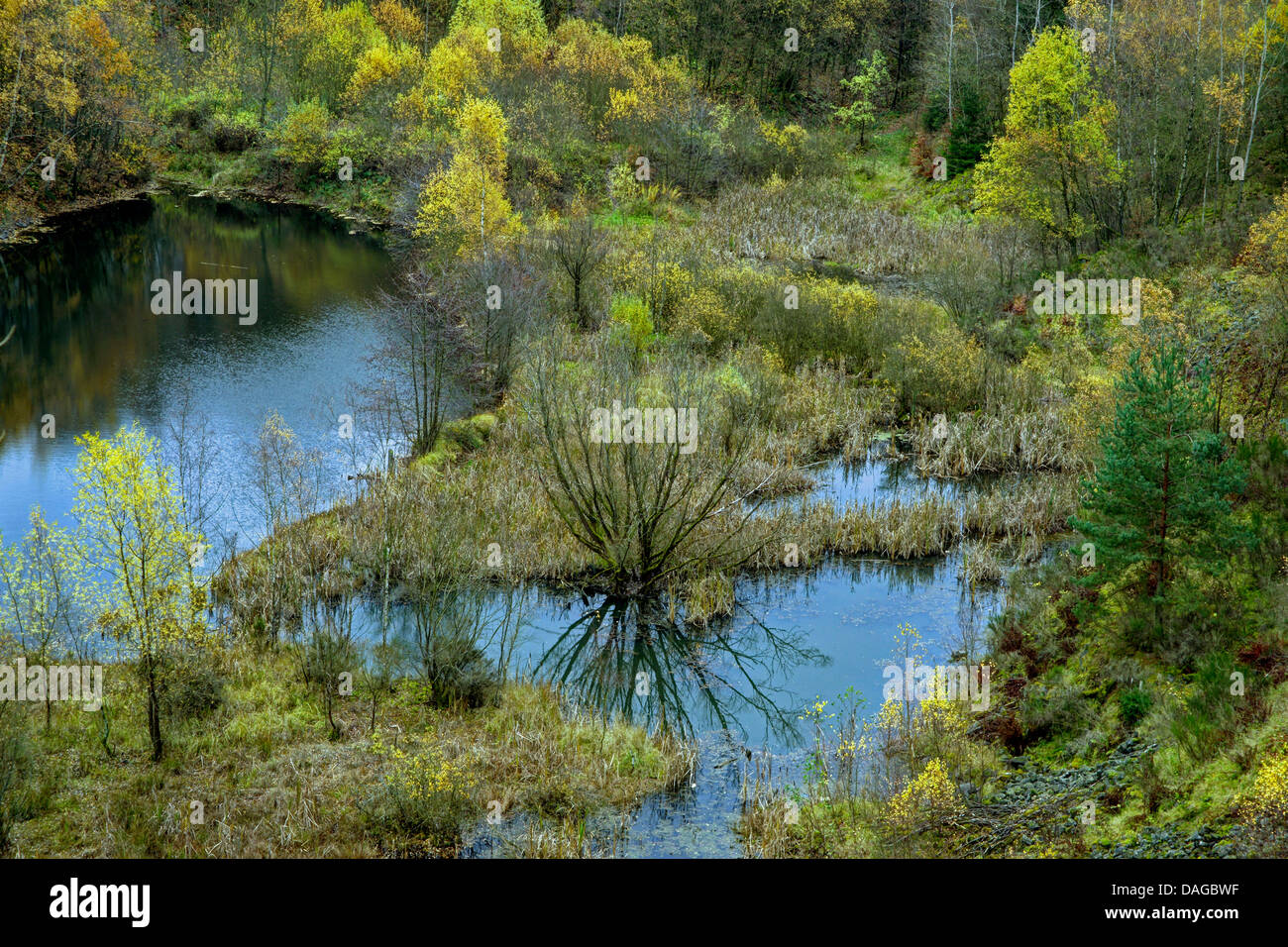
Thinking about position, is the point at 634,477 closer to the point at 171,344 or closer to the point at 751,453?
the point at 751,453

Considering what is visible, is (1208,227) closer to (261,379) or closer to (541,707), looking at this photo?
(541,707)

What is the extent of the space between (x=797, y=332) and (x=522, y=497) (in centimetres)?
1268

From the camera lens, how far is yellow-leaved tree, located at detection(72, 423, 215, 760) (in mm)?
12281

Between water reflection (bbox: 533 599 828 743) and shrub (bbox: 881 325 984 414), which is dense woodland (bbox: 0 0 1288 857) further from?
water reflection (bbox: 533 599 828 743)

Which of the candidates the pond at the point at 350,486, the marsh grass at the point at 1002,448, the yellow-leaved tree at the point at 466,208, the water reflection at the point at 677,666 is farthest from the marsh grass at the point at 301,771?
the yellow-leaved tree at the point at 466,208

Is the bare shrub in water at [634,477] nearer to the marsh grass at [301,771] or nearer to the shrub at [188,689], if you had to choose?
the marsh grass at [301,771]

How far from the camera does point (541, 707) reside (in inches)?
590

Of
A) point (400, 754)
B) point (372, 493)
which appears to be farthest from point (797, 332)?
point (400, 754)

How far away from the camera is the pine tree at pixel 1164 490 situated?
12.7m

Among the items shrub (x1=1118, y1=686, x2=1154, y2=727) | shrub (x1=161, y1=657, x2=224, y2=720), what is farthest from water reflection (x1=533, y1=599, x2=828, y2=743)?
shrub (x1=161, y1=657, x2=224, y2=720)

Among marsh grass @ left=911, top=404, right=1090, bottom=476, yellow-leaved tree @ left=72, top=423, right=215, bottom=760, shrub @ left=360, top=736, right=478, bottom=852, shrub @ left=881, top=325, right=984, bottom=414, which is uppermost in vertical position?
shrub @ left=881, top=325, right=984, bottom=414

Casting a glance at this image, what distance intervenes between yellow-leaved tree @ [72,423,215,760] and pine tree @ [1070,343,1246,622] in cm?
1152

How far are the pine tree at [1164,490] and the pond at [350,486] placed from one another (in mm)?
4070

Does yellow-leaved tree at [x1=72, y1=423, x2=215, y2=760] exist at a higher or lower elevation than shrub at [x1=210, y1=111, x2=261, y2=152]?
lower
